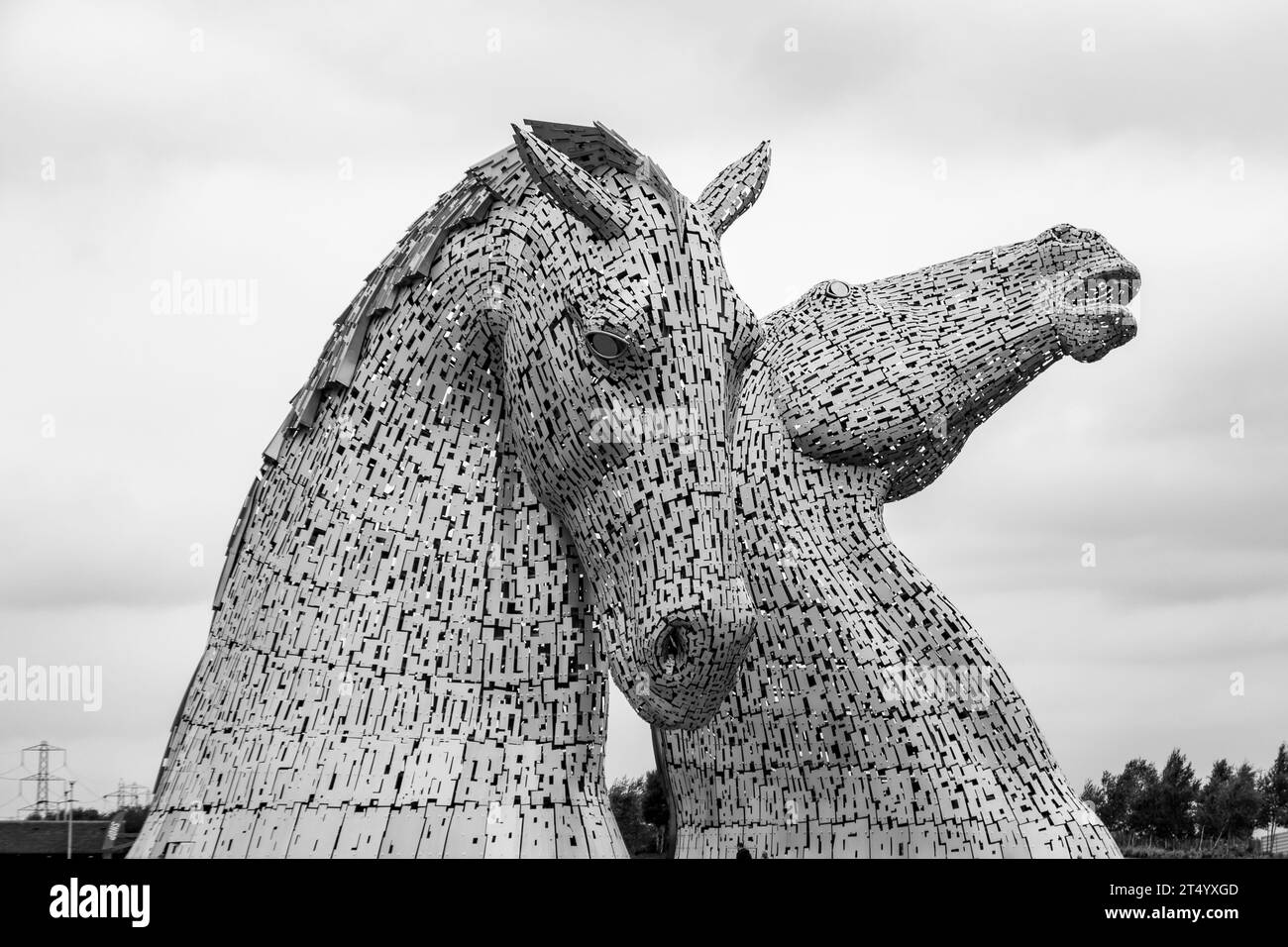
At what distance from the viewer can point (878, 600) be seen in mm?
8938

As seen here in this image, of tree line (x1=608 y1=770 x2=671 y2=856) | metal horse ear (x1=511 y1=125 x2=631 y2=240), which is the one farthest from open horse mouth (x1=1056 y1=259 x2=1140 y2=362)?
tree line (x1=608 y1=770 x2=671 y2=856)

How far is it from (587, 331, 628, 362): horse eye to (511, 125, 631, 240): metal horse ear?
1.14ft

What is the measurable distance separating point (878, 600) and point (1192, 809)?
92.8 ft

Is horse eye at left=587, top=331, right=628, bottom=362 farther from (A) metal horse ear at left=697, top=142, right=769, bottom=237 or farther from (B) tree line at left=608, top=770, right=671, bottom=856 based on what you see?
(B) tree line at left=608, top=770, right=671, bottom=856

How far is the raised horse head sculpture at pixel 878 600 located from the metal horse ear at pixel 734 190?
12.5 feet

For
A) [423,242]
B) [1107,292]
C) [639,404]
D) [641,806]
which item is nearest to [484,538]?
[639,404]

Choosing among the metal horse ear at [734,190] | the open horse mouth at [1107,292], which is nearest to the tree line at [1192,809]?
the open horse mouth at [1107,292]

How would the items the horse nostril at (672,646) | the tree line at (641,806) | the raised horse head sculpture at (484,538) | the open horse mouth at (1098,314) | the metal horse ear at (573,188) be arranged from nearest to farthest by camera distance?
the horse nostril at (672,646) < the raised horse head sculpture at (484,538) < the metal horse ear at (573,188) < the open horse mouth at (1098,314) < the tree line at (641,806)

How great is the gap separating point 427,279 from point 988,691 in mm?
5213

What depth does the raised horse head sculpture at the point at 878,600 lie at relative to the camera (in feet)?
28.1

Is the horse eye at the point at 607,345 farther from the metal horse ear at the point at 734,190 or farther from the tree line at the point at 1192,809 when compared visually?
the tree line at the point at 1192,809

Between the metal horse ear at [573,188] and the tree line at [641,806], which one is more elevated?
the metal horse ear at [573,188]
